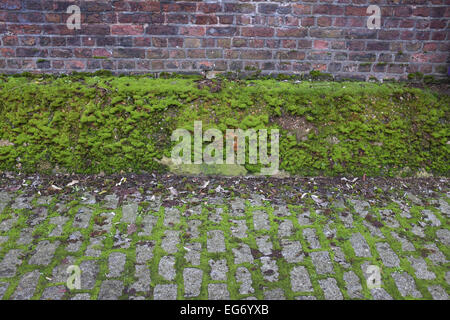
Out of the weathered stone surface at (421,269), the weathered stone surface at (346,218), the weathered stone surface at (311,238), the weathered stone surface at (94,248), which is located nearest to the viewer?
the weathered stone surface at (421,269)

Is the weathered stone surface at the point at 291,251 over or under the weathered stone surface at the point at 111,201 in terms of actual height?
under

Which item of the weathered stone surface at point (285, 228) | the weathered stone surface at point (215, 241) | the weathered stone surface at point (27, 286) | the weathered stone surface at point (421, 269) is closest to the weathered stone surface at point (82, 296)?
the weathered stone surface at point (27, 286)

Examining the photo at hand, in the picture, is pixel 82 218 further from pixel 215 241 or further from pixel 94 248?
pixel 215 241

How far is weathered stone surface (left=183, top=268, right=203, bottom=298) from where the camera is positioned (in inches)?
86.6

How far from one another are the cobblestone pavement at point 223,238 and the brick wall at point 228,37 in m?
1.10

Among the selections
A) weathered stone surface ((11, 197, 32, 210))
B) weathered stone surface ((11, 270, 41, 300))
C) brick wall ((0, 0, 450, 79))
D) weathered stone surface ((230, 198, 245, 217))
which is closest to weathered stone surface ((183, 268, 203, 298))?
weathered stone surface ((230, 198, 245, 217))

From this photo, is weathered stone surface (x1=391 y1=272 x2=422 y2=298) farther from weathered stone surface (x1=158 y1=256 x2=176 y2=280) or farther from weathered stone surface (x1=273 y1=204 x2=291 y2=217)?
weathered stone surface (x1=158 y1=256 x2=176 y2=280)

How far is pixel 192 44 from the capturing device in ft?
11.1

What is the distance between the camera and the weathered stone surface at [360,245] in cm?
254

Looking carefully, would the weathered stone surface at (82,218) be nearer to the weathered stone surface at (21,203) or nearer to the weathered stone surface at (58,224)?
the weathered stone surface at (58,224)

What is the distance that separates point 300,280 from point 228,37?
223cm

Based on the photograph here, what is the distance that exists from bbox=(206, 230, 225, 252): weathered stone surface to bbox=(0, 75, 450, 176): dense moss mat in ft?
2.79

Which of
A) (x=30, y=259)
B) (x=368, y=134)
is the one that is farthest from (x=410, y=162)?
(x=30, y=259)
